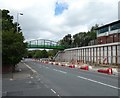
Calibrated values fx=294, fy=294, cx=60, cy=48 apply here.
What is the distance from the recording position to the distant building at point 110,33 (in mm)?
88162

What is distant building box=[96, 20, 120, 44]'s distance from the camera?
88162 millimetres

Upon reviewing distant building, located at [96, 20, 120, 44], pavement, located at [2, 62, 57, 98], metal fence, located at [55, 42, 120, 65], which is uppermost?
distant building, located at [96, 20, 120, 44]

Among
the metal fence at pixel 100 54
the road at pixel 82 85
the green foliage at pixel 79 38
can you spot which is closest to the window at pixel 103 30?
the metal fence at pixel 100 54

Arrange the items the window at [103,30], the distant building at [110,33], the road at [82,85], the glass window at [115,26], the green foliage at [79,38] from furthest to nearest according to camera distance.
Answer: the green foliage at [79,38] < the window at [103,30] < the glass window at [115,26] < the distant building at [110,33] < the road at [82,85]

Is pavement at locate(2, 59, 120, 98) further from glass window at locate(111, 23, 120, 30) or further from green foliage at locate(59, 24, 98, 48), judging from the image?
green foliage at locate(59, 24, 98, 48)

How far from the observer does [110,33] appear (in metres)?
94.0

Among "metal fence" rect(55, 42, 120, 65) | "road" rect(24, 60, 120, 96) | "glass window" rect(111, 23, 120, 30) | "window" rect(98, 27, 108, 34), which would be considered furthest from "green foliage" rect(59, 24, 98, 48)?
"road" rect(24, 60, 120, 96)

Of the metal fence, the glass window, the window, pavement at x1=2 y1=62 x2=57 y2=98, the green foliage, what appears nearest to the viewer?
pavement at x1=2 y1=62 x2=57 y2=98

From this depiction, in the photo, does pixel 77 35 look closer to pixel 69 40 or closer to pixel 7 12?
pixel 69 40

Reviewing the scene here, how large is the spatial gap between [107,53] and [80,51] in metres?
27.1

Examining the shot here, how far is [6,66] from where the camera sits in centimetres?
4184

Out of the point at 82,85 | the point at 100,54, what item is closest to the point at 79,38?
the point at 100,54

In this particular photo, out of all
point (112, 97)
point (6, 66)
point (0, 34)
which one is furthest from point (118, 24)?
point (112, 97)

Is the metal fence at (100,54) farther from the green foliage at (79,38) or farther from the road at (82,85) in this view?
the road at (82,85)
